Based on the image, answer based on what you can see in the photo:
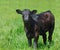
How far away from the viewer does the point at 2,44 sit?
36.5 ft

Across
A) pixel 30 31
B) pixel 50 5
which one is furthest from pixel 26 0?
pixel 30 31

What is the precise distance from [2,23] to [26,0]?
45.3 feet

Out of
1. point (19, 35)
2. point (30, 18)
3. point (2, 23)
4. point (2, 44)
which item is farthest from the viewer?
point (2, 23)

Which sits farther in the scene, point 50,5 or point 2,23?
point 50,5

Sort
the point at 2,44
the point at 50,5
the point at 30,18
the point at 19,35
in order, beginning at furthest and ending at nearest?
1. the point at 50,5
2. the point at 19,35
3. the point at 2,44
4. the point at 30,18

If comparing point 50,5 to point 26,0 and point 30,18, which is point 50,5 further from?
point 30,18

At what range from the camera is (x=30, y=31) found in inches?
416

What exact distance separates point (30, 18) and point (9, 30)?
8.11ft

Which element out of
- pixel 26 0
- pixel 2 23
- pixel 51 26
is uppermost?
pixel 51 26

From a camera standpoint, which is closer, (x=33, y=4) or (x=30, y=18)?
(x=30, y=18)

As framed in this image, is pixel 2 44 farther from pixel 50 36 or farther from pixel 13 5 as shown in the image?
pixel 13 5

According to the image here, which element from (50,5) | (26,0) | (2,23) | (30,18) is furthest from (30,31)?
(26,0)

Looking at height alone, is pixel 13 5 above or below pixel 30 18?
below

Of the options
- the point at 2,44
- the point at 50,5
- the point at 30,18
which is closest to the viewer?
the point at 30,18
